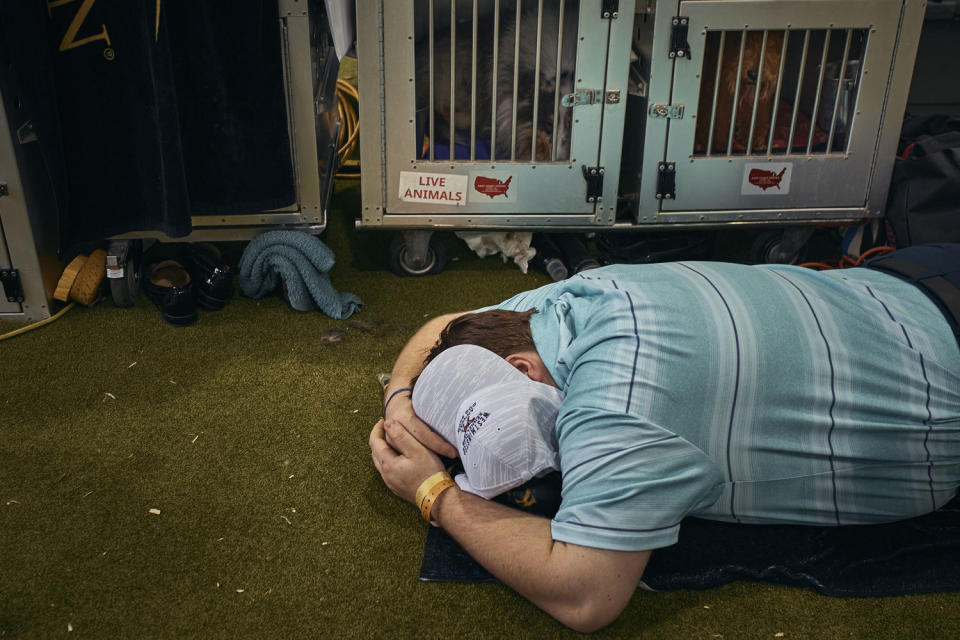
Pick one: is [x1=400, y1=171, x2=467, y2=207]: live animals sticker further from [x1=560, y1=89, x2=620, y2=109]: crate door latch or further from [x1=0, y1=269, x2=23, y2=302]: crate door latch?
[x1=0, y1=269, x2=23, y2=302]: crate door latch

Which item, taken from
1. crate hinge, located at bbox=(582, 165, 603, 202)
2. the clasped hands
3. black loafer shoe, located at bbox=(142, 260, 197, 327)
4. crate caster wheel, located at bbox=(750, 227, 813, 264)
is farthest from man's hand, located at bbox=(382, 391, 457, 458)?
crate caster wheel, located at bbox=(750, 227, 813, 264)

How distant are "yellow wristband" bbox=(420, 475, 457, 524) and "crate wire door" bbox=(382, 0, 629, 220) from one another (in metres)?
1.11

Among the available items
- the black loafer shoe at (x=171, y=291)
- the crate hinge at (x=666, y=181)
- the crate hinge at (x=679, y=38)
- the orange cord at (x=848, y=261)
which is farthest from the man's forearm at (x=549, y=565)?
the orange cord at (x=848, y=261)

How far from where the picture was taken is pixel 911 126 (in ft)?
8.18

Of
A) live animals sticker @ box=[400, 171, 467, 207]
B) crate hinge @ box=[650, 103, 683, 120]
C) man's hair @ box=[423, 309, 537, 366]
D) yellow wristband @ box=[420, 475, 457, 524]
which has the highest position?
crate hinge @ box=[650, 103, 683, 120]

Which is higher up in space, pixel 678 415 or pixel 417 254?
pixel 678 415

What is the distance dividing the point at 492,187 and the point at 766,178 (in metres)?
0.78

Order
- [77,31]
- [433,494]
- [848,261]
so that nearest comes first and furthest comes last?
[433,494] → [77,31] → [848,261]

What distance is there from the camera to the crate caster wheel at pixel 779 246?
8.02ft

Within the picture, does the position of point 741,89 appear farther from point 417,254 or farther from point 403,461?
point 403,461

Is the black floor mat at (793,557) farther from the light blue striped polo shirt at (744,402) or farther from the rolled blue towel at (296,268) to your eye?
the rolled blue towel at (296,268)

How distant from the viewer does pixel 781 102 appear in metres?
2.25

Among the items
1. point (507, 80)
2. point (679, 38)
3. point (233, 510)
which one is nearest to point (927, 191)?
point (679, 38)

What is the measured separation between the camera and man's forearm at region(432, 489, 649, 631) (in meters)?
1.09
